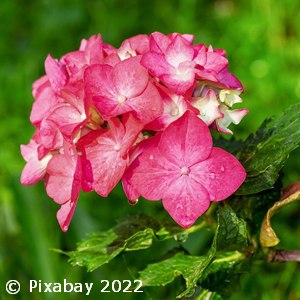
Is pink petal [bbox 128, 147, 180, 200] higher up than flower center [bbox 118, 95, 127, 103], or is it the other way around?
flower center [bbox 118, 95, 127, 103]

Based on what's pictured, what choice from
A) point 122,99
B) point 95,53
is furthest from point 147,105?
point 95,53

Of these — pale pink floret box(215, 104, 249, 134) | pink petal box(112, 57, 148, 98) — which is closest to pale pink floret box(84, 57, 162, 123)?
pink petal box(112, 57, 148, 98)

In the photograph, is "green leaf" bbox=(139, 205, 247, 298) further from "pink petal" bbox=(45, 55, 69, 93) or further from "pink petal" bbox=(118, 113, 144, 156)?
"pink petal" bbox=(45, 55, 69, 93)

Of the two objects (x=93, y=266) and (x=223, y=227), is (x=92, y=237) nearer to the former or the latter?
(x=93, y=266)

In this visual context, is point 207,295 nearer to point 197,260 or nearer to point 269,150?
point 197,260

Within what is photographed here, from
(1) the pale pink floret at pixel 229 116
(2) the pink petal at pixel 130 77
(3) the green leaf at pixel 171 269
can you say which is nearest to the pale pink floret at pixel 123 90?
(2) the pink petal at pixel 130 77

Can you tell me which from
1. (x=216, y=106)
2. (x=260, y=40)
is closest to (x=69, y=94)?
(x=216, y=106)

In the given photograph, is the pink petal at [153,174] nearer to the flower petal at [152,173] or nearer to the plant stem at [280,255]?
the flower petal at [152,173]
